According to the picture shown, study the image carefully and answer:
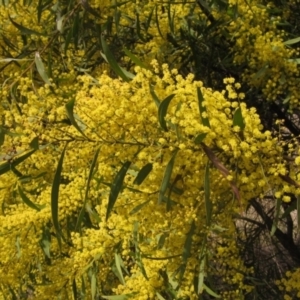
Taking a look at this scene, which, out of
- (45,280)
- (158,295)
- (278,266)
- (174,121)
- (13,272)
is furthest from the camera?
(278,266)

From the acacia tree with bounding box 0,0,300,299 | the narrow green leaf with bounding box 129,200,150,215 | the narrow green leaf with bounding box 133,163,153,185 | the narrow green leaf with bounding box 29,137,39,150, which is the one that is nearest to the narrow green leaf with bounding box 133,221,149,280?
the acacia tree with bounding box 0,0,300,299

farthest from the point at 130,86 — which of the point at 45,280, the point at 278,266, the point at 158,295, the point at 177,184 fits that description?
the point at 278,266

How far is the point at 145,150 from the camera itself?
1.59m

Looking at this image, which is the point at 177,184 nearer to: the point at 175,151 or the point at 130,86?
the point at 175,151

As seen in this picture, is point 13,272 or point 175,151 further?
point 13,272

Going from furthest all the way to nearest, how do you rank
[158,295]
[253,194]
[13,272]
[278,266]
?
[278,266] → [13,272] → [158,295] → [253,194]

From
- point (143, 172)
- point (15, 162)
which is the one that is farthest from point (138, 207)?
point (15, 162)

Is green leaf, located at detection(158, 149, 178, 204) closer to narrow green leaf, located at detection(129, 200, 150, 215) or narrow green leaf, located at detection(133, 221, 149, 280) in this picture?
narrow green leaf, located at detection(129, 200, 150, 215)

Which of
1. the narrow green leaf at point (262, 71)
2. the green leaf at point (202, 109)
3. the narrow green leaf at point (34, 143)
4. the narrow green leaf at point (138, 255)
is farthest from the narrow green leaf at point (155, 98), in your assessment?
the narrow green leaf at point (262, 71)

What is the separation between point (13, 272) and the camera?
2.76 m

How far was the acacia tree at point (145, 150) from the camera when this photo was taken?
1.57 meters

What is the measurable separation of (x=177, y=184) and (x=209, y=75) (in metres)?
1.92

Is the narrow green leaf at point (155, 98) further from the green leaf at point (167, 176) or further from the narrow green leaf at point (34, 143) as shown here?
the narrow green leaf at point (34, 143)

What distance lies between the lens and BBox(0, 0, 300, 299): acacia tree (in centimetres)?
157
